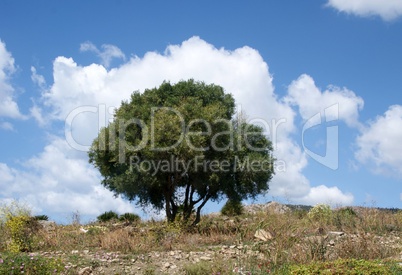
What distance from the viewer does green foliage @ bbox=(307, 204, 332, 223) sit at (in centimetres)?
2143

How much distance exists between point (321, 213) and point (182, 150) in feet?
26.4

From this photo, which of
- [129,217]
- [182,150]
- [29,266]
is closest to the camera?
[29,266]

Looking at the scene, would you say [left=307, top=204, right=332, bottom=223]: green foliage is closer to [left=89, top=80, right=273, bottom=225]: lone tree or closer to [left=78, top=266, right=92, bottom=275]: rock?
[left=89, top=80, right=273, bottom=225]: lone tree

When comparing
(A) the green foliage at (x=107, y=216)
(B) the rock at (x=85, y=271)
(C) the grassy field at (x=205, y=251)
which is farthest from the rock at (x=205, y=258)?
(A) the green foliage at (x=107, y=216)

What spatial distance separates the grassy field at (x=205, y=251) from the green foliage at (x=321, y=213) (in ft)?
3.72

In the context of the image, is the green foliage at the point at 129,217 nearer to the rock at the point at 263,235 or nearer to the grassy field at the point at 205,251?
the grassy field at the point at 205,251

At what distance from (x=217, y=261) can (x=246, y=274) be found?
4.43ft

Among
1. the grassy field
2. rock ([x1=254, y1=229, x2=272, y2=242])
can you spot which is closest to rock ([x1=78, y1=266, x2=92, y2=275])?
the grassy field

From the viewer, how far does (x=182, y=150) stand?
799 inches

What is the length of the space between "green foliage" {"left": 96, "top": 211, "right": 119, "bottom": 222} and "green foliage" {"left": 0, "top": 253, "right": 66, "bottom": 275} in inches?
604

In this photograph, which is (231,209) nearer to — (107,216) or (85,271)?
(107,216)

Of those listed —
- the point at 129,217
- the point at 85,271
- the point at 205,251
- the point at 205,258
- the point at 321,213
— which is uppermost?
the point at 129,217

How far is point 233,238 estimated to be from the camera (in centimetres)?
1705

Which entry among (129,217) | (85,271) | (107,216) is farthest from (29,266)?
(107,216)
